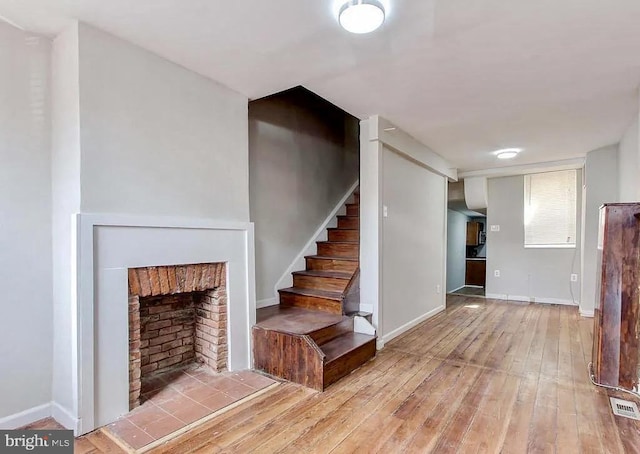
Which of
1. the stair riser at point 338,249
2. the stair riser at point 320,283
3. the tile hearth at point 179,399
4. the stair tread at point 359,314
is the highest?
the stair riser at point 338,249

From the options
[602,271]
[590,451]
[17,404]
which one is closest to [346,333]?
[590,451]

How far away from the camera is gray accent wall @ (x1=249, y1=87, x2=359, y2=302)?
3590 millimetres

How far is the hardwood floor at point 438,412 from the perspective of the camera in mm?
1854

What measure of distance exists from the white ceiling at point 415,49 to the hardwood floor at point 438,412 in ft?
7.62

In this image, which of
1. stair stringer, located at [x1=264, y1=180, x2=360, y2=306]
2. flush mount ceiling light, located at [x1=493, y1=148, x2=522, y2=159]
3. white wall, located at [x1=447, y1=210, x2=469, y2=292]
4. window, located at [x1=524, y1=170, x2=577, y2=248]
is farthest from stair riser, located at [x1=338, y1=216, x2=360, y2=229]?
white wall, located at [x1=447, y1=210, x2=469, y2=292]

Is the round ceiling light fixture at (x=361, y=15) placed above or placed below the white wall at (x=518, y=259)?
above

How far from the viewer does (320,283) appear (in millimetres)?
3668

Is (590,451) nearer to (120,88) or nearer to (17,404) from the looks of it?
(17,404)

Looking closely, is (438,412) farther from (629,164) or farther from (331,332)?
(629,164)

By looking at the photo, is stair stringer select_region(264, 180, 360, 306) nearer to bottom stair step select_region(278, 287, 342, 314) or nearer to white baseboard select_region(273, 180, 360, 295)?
white baseboard select_region(273, 180, 360, 295)

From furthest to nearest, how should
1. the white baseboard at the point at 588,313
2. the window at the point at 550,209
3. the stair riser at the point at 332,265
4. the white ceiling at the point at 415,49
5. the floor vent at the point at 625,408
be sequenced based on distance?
1. the window at the point at 550,209
2. the white baseboard at the point at 588,313
3. the stair riser at the point at 332,265
4. the floor vent at the point at 625,408
5. the white ceiling at the point at 415,49

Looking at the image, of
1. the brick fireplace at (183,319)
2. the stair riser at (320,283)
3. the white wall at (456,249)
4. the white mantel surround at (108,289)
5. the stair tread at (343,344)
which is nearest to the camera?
the white mantel surround at (108,289)

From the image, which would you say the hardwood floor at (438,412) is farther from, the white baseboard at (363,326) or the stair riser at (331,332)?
the stair riser at (331,332)

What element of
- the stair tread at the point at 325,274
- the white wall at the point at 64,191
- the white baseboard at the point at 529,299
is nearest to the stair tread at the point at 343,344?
the stair tread at the point at 325,274
